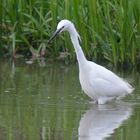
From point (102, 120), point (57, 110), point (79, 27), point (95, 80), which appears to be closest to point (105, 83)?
point (95, 80)

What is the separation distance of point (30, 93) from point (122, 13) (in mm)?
2262

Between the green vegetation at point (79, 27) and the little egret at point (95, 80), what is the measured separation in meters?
1.82

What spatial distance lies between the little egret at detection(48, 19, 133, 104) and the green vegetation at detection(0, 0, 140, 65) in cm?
182

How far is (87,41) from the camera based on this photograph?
1198 cm

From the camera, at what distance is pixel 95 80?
9617 mm

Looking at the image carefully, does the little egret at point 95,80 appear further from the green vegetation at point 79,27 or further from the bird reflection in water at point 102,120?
the green vegetation at point 79,27

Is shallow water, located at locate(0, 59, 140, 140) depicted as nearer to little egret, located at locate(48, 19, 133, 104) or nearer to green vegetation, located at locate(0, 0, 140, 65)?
little egret, located at locate(48, 19, 133, 104)

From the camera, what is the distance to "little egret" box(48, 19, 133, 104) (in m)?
9.56

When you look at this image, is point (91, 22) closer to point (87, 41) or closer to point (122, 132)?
point (87, 41)

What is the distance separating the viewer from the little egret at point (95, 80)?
9.56 m

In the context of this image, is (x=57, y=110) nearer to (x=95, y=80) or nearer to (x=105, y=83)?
(x=95, y=80)

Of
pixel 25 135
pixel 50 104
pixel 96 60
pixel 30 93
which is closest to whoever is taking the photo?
pixel 25 135

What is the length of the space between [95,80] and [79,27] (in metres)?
2.44

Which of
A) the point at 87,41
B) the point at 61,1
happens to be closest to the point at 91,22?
the point at 87,41
